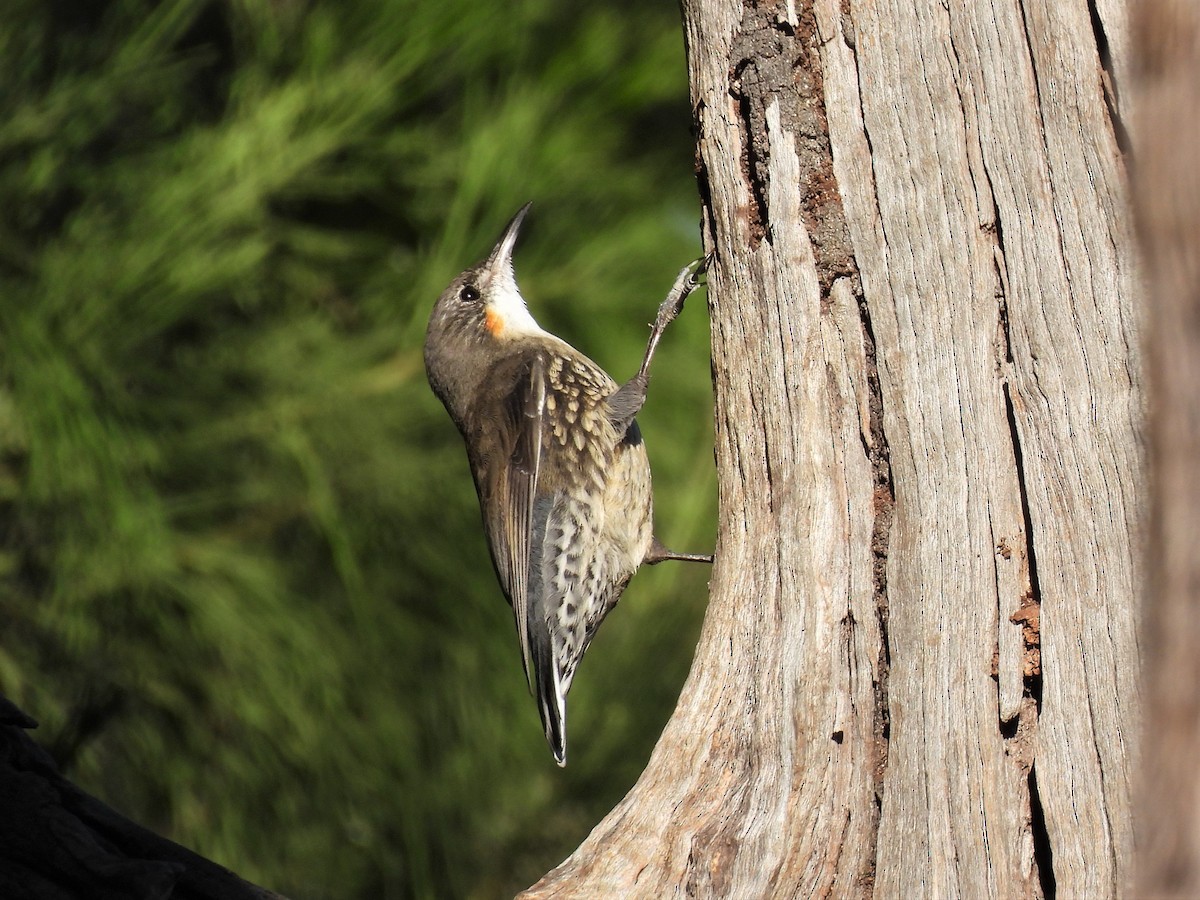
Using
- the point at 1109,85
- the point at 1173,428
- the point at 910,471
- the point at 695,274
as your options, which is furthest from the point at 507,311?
the point at 1173,428

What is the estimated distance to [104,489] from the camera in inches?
119

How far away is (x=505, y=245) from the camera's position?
10.8ft

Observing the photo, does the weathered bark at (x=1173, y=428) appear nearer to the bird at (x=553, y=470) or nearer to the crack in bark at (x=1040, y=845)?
the crack in bark at (x=1040, y=845)

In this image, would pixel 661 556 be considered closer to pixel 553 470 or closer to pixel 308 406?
pixel 553 470

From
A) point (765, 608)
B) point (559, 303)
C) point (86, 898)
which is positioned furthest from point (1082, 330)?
point (559, 303)

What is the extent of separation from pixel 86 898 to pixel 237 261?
1.87m

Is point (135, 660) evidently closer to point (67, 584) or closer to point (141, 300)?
point (67, 584)

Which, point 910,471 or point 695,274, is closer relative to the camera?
point 910,471

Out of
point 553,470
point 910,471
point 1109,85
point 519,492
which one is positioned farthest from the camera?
point 553,470

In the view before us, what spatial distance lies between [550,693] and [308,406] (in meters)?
0.95

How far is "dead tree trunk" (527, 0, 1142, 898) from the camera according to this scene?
5.36ft

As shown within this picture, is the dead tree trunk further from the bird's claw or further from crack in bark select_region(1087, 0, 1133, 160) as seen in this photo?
the bird's claw

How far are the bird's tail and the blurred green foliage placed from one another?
38cm

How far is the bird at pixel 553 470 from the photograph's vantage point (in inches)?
122
